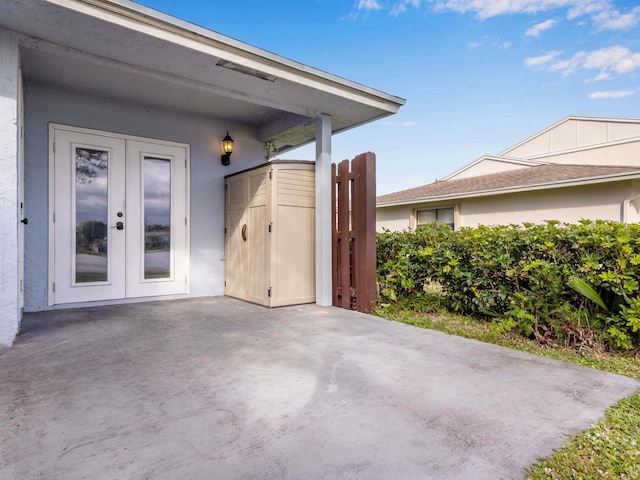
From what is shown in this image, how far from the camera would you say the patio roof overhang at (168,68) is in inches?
108

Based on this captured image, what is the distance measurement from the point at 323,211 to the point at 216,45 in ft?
7.28

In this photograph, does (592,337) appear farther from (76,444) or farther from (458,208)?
(458,208)

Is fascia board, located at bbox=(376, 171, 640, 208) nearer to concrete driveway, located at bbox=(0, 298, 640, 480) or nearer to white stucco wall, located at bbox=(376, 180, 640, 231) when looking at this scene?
white stucco wall, located at bbox=(376, 180, 640, 231)

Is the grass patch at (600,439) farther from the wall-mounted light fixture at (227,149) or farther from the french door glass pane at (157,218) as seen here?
the wall-mounted light fixture at (227,149)

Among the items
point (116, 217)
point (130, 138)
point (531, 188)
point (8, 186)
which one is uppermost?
point (130, 138)

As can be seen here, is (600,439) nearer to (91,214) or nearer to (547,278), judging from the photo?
(547,278)

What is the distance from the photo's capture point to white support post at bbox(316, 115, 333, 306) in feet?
15.2

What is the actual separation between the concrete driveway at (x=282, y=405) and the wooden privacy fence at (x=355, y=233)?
1.21 meters

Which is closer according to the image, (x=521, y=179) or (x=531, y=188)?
(x=531, y=188)

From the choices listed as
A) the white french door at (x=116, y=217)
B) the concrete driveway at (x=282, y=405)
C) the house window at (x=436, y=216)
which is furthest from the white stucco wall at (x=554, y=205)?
the white french door at (x=116, y=217)

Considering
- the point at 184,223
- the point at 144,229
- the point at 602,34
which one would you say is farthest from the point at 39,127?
the point at 602,34

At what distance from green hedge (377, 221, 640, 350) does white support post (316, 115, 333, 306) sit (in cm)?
118

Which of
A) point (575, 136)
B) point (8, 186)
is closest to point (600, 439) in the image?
point (8, 186)

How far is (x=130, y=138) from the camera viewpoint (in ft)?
15.7
